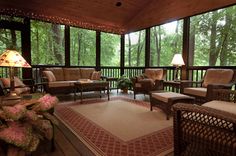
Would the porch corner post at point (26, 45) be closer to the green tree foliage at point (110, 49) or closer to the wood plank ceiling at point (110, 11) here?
the wood plank ceiling at point (110, 11)

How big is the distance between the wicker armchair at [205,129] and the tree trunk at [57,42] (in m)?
5.49

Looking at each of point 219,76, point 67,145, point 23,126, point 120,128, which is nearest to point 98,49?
point 219,76

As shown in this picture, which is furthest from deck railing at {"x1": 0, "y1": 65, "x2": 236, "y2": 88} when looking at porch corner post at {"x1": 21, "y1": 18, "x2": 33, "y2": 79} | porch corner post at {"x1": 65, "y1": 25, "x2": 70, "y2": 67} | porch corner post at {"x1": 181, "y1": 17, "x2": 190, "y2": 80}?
porch corner post at {"x1": 65, "y1": 25, "x2": 70, "y2": 67}

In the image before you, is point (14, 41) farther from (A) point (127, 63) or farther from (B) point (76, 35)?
(A) point (127, 63)

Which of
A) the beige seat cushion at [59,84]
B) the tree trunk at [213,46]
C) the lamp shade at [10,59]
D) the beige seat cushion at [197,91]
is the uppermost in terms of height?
the tree trunk at [213,46]

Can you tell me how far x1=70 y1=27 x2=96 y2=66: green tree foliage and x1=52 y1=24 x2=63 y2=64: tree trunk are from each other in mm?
426

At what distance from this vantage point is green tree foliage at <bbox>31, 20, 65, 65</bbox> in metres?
5.77

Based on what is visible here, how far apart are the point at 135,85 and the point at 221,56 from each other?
247 centimetres

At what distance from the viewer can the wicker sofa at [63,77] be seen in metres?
4.77

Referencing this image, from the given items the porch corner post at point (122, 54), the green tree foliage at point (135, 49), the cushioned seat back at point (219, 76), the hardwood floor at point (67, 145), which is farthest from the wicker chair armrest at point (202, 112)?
the porch corner post at point (122, 54)

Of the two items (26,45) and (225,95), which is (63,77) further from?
(225,95)

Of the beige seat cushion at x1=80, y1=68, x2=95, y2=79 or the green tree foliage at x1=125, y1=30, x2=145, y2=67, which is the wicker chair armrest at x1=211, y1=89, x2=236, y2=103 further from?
the green tree foliage at x1=125, y1=30, x2=145, y2=67

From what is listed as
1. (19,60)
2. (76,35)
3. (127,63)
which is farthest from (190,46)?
(19,60)

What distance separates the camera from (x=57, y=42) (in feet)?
20.5
